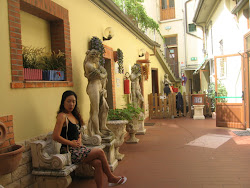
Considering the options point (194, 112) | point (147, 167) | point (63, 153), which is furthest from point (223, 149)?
point (194, 112)

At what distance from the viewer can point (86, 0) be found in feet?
16.7

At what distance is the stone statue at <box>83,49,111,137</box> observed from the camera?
4215 mm

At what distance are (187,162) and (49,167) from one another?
2748mm

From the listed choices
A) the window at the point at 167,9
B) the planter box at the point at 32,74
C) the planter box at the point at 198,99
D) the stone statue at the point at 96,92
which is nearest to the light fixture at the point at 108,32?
the stone statue at the point at 96,92

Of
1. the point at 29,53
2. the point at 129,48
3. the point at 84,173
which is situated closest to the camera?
the point at 29,53

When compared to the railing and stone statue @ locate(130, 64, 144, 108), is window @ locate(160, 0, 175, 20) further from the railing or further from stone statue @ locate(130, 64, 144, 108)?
stone statue @ locate(130, 64, 144, 108)

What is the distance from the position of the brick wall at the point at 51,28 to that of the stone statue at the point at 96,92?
35 centimetres

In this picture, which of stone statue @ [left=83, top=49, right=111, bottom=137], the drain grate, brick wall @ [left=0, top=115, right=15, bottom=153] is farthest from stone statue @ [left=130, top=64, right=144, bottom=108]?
brick wall @ [left=0, top=115, right=15, bottom=153]

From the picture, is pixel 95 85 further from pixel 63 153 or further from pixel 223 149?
pixel 223 149

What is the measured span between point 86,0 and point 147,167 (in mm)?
3809

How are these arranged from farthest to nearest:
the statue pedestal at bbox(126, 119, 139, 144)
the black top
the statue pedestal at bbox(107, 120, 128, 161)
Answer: the statue pedestal at bbox(126, 119, 139, 144) < the statue pedestal at bbox(107, 120, 128, 161) < the black top

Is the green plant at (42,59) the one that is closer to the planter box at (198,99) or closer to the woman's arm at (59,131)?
Answer: the woman's arm at (59,131)

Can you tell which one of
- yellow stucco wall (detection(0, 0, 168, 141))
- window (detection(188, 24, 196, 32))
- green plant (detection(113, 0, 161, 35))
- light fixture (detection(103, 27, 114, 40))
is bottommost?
yellow stucco wall (detection(0, 0, 168, 141))

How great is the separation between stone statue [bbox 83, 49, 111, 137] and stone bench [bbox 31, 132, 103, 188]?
4.12ft
